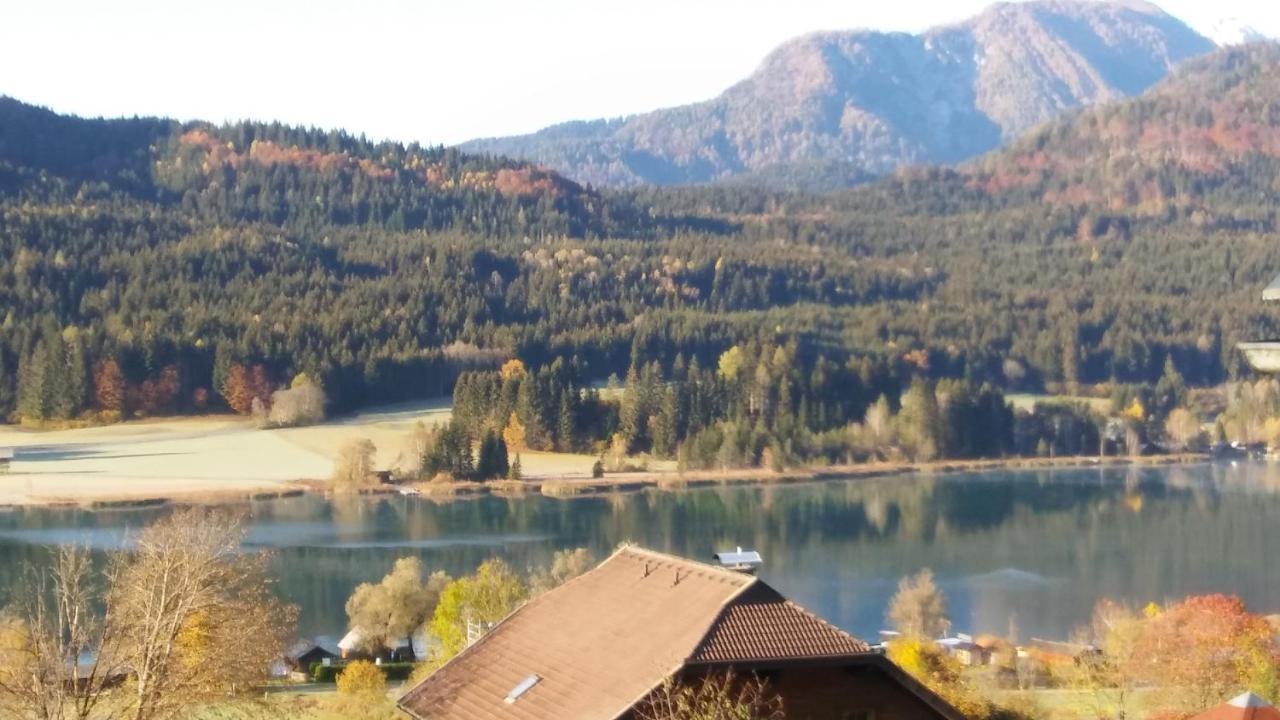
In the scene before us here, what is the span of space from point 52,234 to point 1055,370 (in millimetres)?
60321

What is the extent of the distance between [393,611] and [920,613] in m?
10.6

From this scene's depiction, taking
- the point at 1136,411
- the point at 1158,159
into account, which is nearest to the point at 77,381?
the point at 1136,411

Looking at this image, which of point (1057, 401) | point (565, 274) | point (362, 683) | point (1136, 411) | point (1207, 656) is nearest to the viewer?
point (362, 683)

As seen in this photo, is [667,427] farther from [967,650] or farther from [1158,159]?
[1158,159]

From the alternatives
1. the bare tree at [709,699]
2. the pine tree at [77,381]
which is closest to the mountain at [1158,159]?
the pine tree at [77,381]

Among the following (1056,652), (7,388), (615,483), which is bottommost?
(615,483)

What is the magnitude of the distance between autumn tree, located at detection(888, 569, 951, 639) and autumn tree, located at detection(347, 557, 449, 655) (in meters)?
9.17

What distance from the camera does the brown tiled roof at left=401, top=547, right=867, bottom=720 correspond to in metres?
16.3

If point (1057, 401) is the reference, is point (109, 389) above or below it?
above

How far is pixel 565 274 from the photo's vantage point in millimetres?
Result: 130375

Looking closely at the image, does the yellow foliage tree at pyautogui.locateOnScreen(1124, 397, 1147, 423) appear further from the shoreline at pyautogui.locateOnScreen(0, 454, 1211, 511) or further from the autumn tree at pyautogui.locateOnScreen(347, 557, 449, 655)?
the autumn tree at pyautogui.locateOnScreen(347, 557, 449, 655)

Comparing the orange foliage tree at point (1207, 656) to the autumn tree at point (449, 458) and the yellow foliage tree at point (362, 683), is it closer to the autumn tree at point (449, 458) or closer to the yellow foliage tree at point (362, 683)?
the yellow foliage tree at point (362, 683)

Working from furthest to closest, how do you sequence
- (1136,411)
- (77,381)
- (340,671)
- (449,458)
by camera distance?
(1136,411) → (77,381) → (449,458) → (340,671)

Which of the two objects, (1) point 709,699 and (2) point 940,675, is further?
(2) point 940,675
